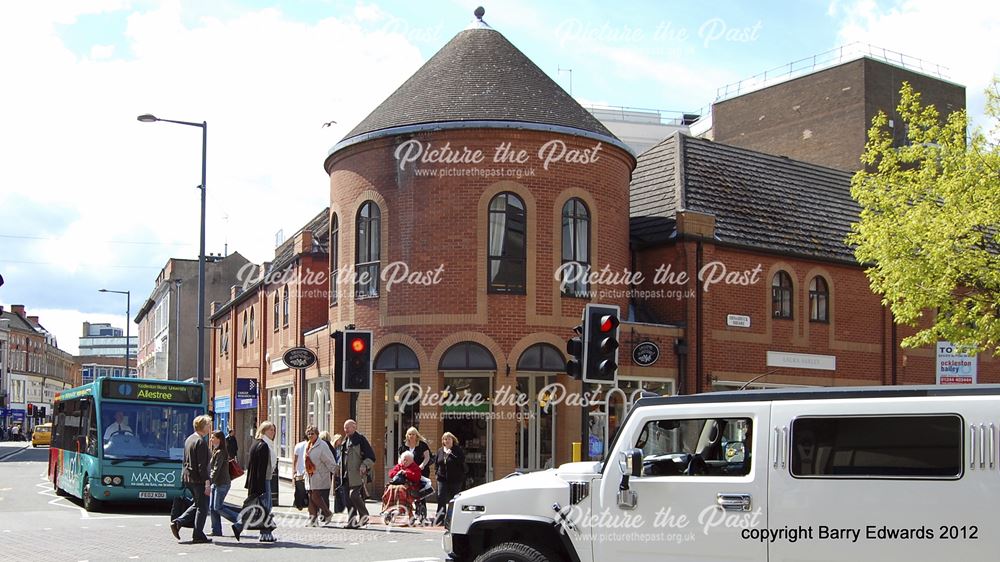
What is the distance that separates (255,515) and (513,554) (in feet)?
25.5

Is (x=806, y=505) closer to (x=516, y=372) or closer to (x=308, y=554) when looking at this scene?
(x=308, y=554)

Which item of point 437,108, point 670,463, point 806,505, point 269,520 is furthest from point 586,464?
point 437,108

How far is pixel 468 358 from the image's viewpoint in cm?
2217

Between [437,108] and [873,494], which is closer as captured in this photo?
[873,494]

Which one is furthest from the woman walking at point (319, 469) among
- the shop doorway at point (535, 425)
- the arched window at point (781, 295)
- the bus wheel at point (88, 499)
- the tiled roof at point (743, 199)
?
the arched window at point (781, 295)

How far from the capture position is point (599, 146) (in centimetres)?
2345

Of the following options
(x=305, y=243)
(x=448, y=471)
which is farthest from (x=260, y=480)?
(x=305, y=243)

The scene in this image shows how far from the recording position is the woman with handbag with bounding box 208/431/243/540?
15.0 m

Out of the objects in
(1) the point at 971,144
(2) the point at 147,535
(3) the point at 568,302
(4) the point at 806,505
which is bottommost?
(2) the point at 147,535

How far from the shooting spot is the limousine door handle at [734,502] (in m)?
7.41

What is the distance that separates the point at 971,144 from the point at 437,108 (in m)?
10.9

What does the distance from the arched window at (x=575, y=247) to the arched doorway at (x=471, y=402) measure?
2.42 m

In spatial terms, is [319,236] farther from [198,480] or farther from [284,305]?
[198,480]

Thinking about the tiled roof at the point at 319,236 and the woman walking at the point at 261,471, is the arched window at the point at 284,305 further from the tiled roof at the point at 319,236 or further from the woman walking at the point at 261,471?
the woman walking at the point at 261,471
